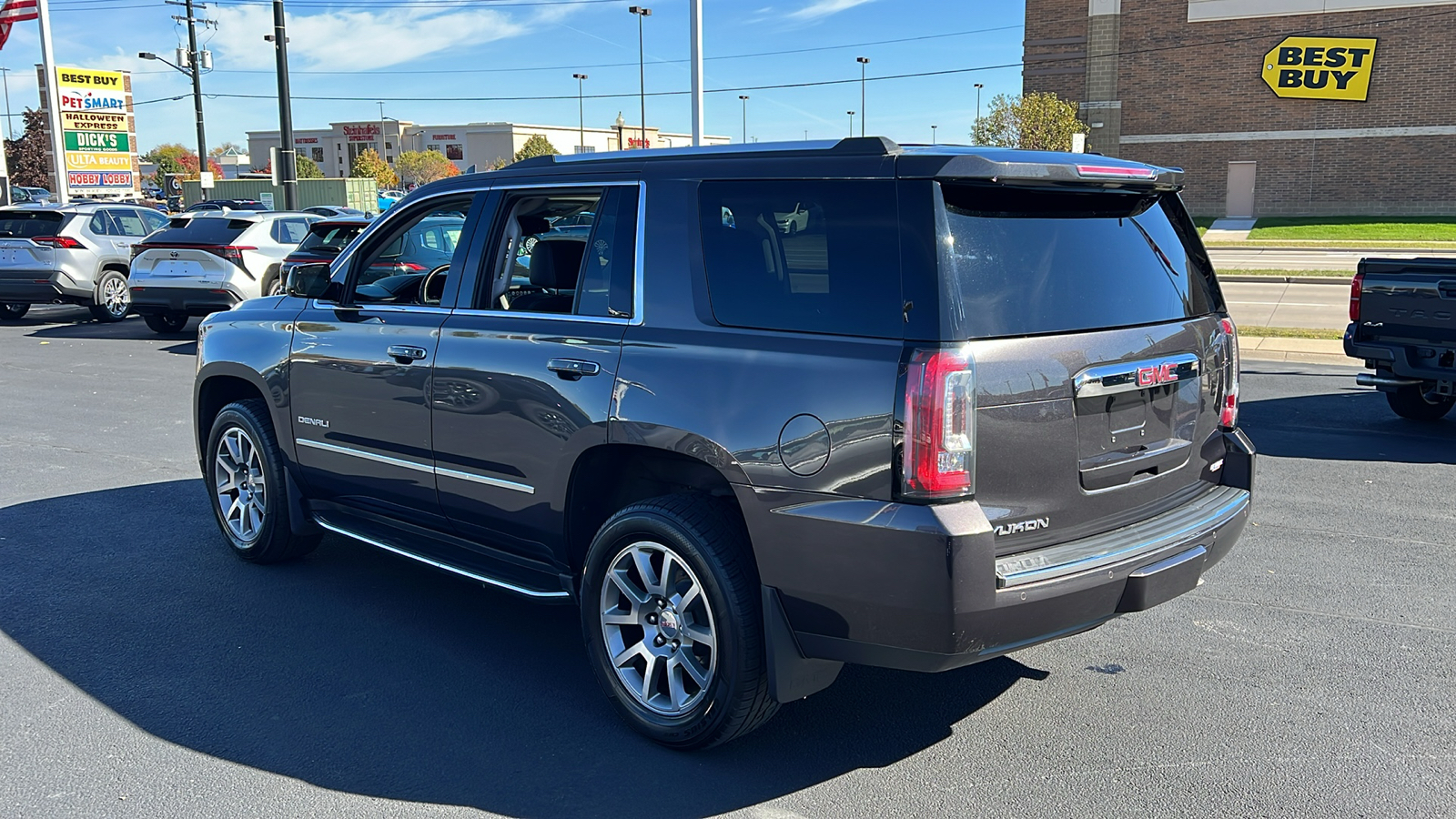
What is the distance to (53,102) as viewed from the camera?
90.7 feet

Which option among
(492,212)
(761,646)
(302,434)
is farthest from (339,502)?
(761,646)

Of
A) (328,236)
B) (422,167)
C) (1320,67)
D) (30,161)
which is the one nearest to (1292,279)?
(328,236)

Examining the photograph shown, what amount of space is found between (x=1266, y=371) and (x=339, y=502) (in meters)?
9.93

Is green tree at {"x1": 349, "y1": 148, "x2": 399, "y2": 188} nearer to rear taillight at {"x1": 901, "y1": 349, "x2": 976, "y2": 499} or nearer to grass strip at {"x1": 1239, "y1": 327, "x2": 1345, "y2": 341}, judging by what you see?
grass strip at {"x1": 1239, "y1": 327, "x2": 1345, "y2": 341}

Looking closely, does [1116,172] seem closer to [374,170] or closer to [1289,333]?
[1289,333]

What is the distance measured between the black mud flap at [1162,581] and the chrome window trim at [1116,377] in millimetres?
563

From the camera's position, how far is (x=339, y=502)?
5.38 meters

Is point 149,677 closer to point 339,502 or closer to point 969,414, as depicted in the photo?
point 339,502

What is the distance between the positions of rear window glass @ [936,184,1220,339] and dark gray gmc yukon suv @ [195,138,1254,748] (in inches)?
0.4

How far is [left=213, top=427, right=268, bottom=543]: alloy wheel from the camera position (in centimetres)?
578

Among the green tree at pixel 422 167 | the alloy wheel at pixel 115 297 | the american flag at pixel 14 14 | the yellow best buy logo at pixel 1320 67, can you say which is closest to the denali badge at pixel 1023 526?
the alloy wheel at pixel 115 297

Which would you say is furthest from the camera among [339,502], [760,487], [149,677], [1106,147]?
[1106,147]

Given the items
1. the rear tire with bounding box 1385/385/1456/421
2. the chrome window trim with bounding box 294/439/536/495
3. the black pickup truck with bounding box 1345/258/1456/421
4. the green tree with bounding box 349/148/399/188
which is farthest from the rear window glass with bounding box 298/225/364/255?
the green tree with bounding box 349/148/399/188

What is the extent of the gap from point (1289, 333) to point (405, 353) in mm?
12892
